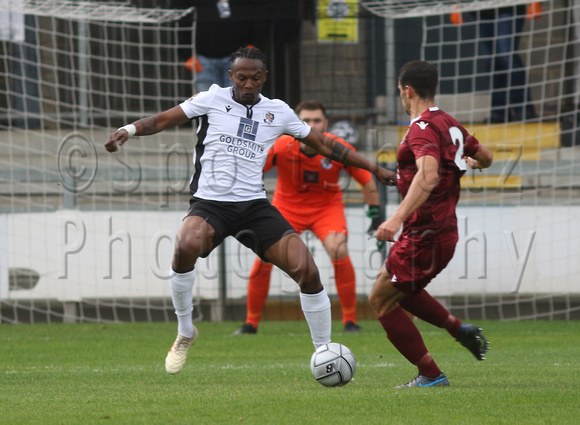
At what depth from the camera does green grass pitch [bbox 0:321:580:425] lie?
14.0 feet

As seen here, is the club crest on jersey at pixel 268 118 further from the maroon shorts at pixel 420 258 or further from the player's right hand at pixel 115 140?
the maroon shorts at pixel 420 258

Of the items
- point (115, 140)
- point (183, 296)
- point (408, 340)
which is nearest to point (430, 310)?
point (408, 340)

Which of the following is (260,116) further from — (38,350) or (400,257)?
(38,350)

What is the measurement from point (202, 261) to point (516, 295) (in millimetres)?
3775

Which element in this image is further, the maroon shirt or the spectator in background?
the spectator in background

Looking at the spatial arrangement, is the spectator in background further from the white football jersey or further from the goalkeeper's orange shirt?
the white football jersey

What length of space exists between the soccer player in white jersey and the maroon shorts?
24.1 inches

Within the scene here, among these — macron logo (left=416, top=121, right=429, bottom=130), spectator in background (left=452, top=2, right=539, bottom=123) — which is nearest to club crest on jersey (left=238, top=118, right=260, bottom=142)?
macron logo (left=416, top=121, right=429, bottom=130)

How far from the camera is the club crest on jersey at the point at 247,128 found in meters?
5.83

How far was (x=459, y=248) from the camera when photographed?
10320 millimetres

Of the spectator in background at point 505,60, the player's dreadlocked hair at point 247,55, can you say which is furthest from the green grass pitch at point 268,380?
the spectator in background at point 505,60

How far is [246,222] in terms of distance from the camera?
19.0ft

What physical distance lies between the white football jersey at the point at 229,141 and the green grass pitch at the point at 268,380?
1274 mm

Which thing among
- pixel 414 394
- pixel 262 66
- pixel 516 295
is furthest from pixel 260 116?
pixel 516 295
